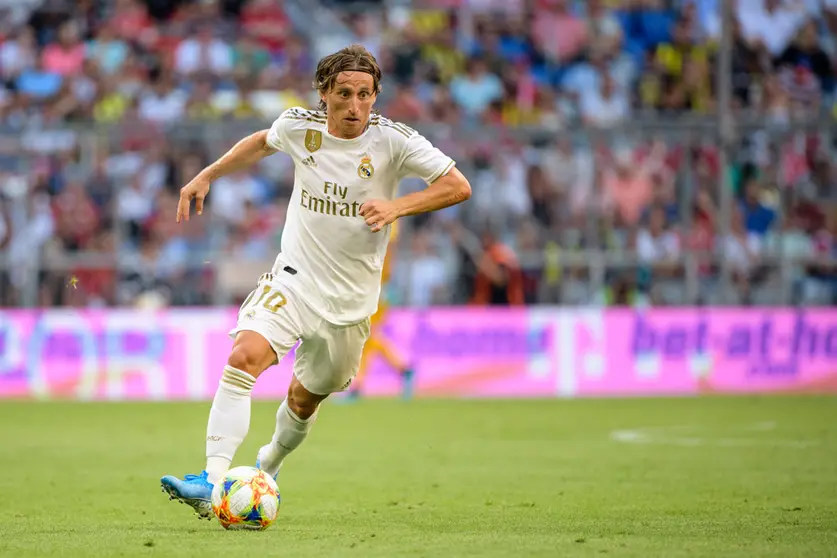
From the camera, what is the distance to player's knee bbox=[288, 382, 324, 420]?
7904 mm

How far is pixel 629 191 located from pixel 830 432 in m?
7.58

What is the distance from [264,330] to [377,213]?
35.4 inches

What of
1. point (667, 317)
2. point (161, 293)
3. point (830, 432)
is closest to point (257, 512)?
point (830, 432)

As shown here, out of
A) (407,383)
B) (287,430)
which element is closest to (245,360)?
(287,430)

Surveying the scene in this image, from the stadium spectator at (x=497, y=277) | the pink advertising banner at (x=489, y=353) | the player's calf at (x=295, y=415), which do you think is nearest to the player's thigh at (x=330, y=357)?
the player's calf at (x=295, y=415)

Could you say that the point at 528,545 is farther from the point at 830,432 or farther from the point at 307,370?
the point at 830,432

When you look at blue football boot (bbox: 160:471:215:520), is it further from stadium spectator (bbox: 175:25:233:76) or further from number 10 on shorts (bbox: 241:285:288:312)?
stadium spectator (bbox: 175:25:233:76)

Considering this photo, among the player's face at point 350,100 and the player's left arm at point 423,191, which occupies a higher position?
the player's face at point 350,100

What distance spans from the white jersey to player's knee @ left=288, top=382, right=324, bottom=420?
59 cm

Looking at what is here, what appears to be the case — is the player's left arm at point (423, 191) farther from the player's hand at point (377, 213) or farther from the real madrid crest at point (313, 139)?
the real madrid crest at point (313, 139)

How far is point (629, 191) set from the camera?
21.0 metres

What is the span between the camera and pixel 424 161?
752 cm

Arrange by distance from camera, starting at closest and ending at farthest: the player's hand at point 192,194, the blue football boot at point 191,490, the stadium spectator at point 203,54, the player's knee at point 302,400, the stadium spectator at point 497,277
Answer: the blue football boot at point 191,490, the player's hand at point 192,194, the player's knee at point 302,400, the stadium spectator at point 497,277, the stadium spectator at point 203,54

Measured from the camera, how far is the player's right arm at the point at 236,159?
7523 mm
